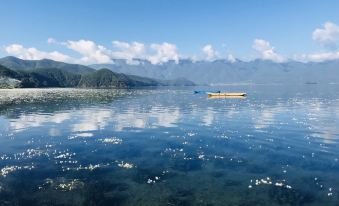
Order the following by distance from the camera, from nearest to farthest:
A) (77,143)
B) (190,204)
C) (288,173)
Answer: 1. (190,204)
2. (288,173)
3. (77,143)

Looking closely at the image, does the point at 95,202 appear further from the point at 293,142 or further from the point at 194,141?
the point at 293,142

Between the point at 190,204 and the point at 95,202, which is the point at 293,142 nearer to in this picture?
the point at 190,204

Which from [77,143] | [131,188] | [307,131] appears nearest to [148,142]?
[77,143]

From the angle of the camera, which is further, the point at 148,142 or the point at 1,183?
the point at 148,142

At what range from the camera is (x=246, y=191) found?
29.6 meters

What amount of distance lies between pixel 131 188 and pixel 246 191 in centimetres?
1020

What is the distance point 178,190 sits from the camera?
29.8 meters

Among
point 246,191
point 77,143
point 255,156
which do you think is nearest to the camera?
point 246,191

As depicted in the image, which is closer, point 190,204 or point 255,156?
point 190,204

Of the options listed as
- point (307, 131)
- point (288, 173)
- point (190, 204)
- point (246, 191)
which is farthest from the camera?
point (307, 131)

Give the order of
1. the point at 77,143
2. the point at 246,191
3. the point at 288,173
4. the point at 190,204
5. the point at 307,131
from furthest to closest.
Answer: the point at 307,131 → the point at 77,143 → the point at 288,173 → the point at 246,191 → the point at 190,204

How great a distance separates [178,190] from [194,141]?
22.3 metres

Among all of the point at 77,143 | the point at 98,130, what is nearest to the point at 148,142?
the point at 77,143

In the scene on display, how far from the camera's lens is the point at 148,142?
51.2 meters
